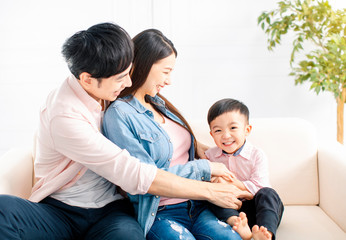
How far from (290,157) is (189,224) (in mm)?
673

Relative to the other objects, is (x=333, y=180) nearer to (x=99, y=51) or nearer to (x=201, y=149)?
(x=201, y=149)

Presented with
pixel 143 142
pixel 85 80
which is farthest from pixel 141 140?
pixel 85 80

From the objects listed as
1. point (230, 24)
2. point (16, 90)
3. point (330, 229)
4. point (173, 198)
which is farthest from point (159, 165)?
point (16, 90)

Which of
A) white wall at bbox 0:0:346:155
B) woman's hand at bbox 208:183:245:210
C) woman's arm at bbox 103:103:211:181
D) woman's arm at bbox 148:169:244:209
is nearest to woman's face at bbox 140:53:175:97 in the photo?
woman's arm at bbox 103:103:211:181

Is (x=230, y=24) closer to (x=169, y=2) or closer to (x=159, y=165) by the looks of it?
(x=169, y=2)

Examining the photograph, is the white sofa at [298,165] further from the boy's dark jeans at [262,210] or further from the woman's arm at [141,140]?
the woman's arm at [141,140]

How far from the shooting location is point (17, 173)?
1.71 meters

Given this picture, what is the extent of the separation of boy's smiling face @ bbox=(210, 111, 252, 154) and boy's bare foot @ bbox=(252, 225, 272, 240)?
0.42 meters

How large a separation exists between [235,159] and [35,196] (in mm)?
879

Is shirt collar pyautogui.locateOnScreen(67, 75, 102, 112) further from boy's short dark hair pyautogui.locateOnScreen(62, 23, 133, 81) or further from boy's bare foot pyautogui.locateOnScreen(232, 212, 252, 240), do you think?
boy's bare foot pyautogui.locateOnScreen(232, 212, 252, 240)

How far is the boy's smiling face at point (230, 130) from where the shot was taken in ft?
5.75

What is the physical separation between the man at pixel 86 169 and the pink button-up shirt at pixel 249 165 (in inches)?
6.6

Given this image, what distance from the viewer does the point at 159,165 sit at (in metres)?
1.62

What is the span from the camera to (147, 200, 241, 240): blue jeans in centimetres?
145
